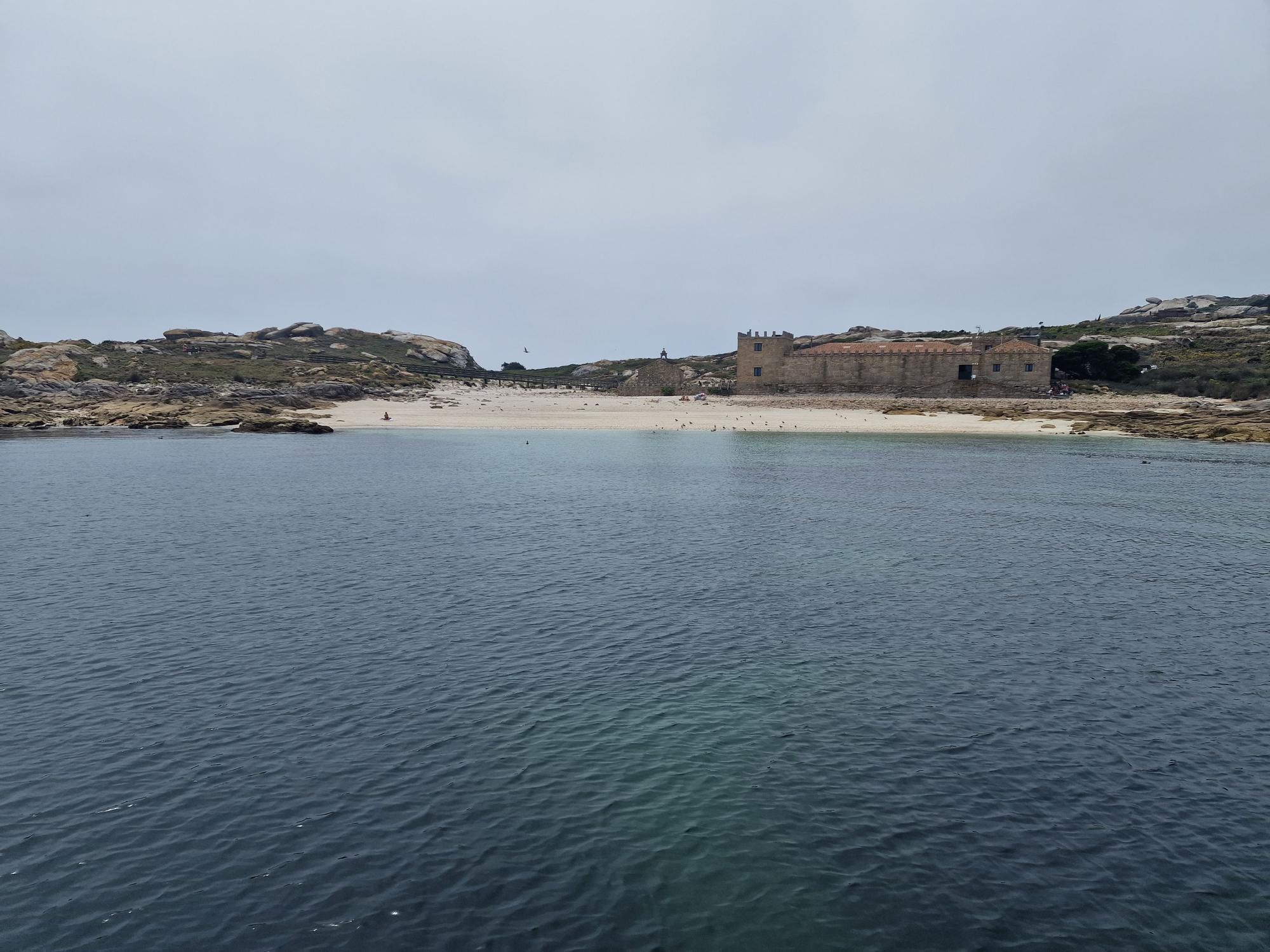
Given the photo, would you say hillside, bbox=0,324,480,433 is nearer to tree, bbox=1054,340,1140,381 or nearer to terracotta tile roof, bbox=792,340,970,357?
terracotta tile roof, bbox=792,340,970,357

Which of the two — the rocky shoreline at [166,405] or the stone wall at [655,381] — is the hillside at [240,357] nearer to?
the rocky shoreline at [166,405]

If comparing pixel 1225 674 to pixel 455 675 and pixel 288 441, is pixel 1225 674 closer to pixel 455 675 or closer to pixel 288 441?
pixel 455 675

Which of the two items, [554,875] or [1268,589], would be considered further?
[1268,589]

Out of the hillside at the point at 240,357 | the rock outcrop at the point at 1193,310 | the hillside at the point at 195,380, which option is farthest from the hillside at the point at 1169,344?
the hillside at the point at 195,380

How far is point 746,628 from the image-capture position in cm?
2078

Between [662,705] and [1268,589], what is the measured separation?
19930mm

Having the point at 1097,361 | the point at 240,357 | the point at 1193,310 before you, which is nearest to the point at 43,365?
the point at 240,357

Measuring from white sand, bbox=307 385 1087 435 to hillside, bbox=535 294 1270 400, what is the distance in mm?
24267

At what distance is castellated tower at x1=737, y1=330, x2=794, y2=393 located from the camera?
4296 inches

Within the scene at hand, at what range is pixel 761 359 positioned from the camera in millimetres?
110375

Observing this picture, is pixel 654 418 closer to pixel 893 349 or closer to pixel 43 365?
pixel 893 349

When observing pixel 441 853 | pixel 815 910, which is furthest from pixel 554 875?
pixel 815 910

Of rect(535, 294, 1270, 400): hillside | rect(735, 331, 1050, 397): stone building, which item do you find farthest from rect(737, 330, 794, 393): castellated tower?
rect(535, 294, 1270, 400): hillside

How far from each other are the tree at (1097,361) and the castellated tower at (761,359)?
34.9 m
